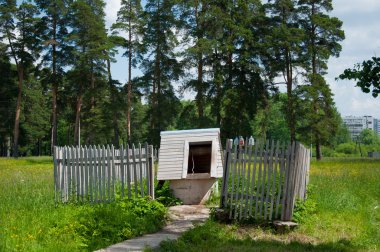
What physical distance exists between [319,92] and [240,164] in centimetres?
3446

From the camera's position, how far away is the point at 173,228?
1016 cm

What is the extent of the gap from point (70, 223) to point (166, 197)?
4.35 meters

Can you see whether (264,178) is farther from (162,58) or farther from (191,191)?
(162,58)

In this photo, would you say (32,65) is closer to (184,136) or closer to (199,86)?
(199,86)

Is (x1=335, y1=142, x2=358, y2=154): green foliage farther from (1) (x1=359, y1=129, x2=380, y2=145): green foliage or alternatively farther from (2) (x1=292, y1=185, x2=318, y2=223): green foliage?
(2) (x1=292, y1=185, x2=318, y2=223): green foliage

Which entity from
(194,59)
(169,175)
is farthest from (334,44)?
(169,175)

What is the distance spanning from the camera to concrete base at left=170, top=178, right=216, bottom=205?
1348 cm

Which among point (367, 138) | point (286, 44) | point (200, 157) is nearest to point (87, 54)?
point (286, 44)

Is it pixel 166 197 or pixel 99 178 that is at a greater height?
pixel 99 178

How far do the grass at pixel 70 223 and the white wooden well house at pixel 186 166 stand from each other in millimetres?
2510

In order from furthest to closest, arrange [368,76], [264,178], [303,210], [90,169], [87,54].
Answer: [87,54], [90,169], [303,210], [264,178], [368,76]

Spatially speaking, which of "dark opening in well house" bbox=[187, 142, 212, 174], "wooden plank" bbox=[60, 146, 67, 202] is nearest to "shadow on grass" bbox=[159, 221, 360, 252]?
"wooden plank" bbox=[60, 146, 67, 202]

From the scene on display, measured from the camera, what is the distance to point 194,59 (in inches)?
1695

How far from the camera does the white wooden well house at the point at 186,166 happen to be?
13414 mm
